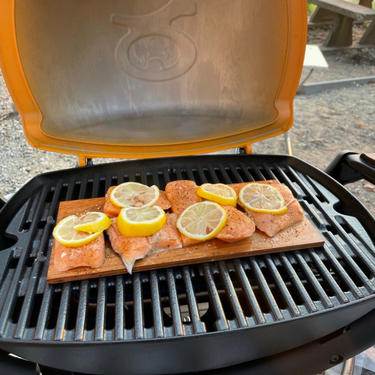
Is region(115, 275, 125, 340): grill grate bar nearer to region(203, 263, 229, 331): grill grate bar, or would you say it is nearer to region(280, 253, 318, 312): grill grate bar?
region(203, 263, 229, 331): grill grate bar

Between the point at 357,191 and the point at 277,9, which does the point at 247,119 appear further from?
the point at 357,191

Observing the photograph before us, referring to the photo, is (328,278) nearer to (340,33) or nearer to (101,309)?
(101,309)

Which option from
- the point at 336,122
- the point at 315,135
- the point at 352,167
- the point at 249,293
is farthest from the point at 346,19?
the point at 249,293

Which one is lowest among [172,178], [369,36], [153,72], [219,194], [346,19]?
[369,36]

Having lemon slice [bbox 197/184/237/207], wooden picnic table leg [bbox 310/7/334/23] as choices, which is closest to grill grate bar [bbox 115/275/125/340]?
lemon slice [bbox 197/184/237/207]

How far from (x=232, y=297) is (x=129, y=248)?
0.39 meters

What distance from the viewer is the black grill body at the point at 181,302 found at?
1.11 meters

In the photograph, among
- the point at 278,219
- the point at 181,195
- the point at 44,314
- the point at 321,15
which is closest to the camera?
the point at 44,314

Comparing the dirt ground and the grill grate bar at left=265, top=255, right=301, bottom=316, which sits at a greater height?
the grill grate bar at left=265, top=255, right=301, bottom=316

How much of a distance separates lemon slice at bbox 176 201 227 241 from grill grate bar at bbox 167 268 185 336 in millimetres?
170

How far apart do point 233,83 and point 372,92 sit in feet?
12.9

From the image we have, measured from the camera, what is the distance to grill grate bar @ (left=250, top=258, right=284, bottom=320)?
3.82ft

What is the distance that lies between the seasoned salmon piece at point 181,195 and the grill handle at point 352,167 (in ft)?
2.41

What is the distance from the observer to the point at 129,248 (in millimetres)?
1324
